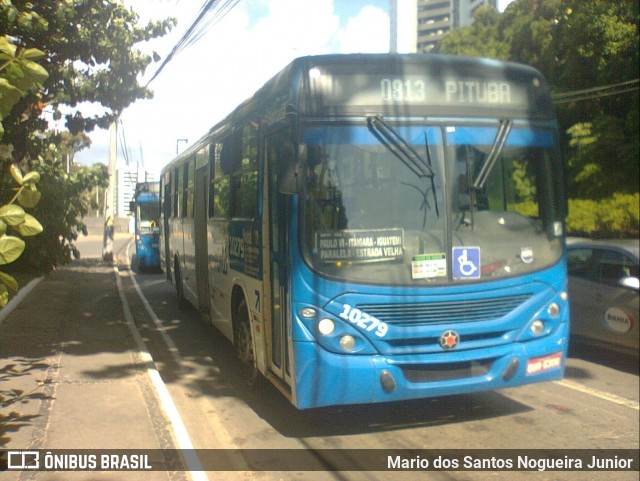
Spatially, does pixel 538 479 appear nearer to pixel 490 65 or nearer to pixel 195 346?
pixel 490 65

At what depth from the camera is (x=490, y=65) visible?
230 inches

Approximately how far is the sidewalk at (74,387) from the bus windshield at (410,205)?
7.25 ft

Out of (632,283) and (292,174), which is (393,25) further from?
(292,174)

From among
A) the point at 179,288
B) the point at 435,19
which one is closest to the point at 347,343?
the point at 179,288

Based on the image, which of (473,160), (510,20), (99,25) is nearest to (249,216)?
(473,160)

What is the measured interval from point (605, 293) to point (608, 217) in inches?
595

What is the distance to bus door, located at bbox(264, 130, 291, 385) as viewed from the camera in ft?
18.0

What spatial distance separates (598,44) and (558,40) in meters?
2.79

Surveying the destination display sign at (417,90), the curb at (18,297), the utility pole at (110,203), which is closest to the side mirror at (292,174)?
the destination display sign at (417,90)

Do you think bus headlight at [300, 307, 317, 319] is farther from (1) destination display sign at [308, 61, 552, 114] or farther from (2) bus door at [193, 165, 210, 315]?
(2) bus door at [193, 165, 210, 315]

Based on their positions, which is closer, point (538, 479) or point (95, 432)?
point (538, 479)

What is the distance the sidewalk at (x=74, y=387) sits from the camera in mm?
5422

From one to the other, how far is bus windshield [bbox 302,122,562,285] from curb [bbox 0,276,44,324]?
6.53 metres

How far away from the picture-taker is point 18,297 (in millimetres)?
13570
